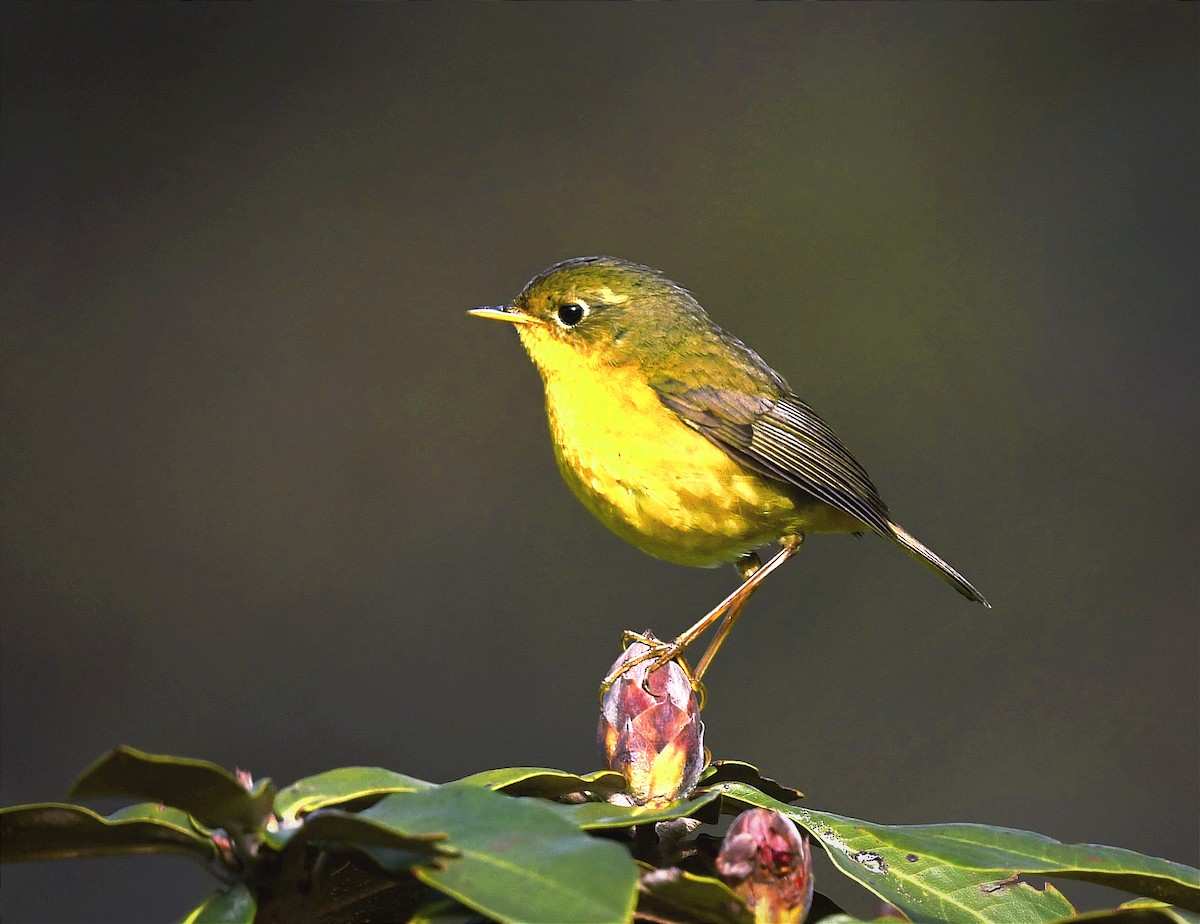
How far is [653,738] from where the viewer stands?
3.97 ft

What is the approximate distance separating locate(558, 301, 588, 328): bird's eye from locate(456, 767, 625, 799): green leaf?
54.0 inches

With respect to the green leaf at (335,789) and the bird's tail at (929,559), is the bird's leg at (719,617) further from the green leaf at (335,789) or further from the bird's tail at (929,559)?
the green leaf at (335,789)

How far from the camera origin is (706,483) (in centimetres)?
218

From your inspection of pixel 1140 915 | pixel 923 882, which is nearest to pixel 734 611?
pixel 923 882

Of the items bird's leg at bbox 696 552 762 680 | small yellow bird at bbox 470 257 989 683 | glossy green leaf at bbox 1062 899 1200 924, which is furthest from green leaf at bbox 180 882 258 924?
small yellow bird at bbox 470 257 989 683

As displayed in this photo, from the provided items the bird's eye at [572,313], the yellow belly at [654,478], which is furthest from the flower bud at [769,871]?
the bird's eye at [572,313]

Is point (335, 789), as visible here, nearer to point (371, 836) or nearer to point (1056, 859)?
point (371, 836)

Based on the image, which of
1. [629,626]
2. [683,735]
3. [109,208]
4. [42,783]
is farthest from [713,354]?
[109,208]

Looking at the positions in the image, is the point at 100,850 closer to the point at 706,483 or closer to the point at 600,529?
the point at 706,483

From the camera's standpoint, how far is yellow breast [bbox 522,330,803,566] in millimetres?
2119

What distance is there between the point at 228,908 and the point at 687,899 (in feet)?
1.09

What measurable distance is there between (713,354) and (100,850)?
179 cm

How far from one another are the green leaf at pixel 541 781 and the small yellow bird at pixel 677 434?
0.86 m

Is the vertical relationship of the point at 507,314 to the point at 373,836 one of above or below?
above
